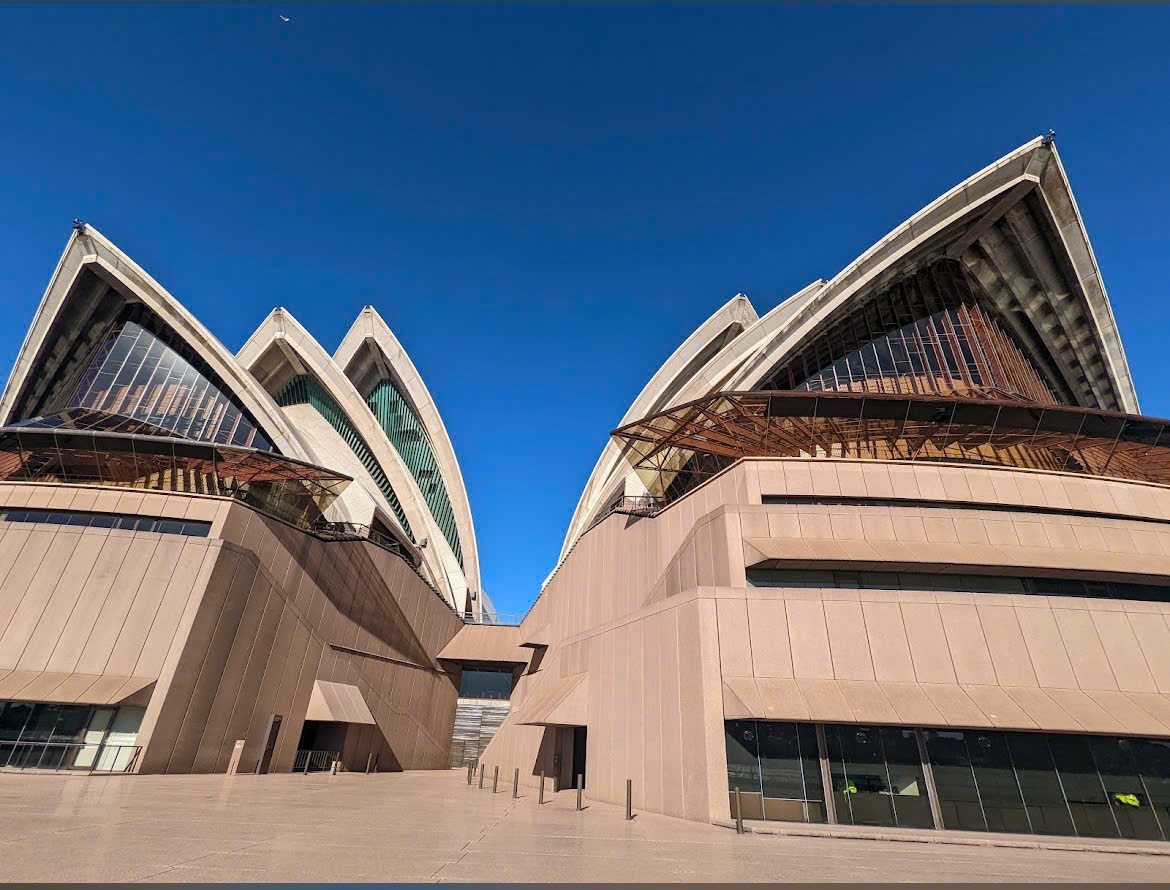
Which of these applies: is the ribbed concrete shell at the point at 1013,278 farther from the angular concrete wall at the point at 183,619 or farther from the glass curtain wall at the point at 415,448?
the angular concrete wall at the point at 183,619

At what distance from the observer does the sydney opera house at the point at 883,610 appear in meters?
11.5

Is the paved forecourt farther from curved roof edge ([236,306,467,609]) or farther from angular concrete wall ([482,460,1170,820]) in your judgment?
curved roof edge ([236,306,467,609])

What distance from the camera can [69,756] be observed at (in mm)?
14781

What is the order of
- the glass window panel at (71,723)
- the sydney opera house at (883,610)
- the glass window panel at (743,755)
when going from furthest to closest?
the glass window panel at (71,723) < the glass window panel at (743,755) < the sydney opera house at (883,610)

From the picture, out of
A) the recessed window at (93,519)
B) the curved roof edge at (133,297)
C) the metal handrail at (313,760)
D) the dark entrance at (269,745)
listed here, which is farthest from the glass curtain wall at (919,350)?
the curved roof edge at (133,297)

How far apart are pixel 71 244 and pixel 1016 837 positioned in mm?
45120

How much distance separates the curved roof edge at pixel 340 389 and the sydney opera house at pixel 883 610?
63.2 feet

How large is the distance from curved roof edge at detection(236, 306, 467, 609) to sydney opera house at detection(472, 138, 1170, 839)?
19264 millimetres

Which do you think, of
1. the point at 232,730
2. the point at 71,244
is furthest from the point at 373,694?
the point at 71,244

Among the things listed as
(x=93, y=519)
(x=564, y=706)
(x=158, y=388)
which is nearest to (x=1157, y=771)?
(x=564, y=706)

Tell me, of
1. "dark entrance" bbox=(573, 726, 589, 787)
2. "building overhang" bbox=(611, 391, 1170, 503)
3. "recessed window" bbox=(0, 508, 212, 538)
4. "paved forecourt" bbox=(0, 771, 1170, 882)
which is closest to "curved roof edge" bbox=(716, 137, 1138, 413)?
"building overhang" bbox=(611, 391, 1170, 503)

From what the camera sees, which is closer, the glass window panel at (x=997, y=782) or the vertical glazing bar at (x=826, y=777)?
the glass window panel at (x=997, y=782)

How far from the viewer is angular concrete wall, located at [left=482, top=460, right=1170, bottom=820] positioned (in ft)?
39.3

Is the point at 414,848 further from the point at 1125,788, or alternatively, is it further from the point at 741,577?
the point at 1125,788
